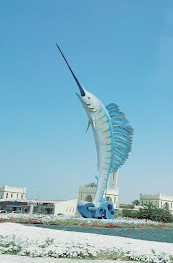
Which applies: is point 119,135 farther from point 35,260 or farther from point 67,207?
point 67,207

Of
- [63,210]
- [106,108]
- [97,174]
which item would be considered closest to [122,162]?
[97,174]

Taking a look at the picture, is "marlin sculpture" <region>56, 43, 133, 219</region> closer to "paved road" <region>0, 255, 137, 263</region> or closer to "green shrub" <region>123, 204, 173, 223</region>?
"green shrub" <region>123, 204, 173, 223</region>

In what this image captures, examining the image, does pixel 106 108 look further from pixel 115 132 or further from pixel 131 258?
pixel 131 258

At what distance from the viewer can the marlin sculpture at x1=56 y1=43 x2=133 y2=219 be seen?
18.7 metres

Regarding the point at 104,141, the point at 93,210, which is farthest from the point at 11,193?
the point at 93,210

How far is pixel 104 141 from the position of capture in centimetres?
1991

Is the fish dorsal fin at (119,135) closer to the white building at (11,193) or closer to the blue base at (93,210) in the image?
the blue base at (93,210)

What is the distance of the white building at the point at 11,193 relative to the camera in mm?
55219

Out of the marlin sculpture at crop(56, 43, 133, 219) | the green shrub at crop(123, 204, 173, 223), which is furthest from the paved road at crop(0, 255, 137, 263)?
the green shrub at crop(123, 204, 173, 223)

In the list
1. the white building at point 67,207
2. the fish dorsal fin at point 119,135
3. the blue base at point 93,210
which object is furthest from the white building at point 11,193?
the blue base at point 93,210

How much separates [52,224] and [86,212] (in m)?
4.06

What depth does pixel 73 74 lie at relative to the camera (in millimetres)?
19844

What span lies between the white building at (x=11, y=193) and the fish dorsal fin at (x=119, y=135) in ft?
123

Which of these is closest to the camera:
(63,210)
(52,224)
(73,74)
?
(52,224)
